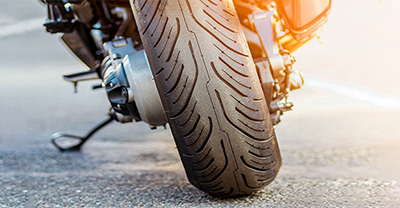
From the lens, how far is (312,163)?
2.45 meters

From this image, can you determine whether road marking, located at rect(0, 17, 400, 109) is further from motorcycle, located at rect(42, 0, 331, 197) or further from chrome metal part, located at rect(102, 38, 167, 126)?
chrome metal part, located at rect(102, 38, 167, 126)

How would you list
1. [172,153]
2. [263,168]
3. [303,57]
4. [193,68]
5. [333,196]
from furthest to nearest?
[303,57] < [172,153] < [333,196] < [263,168] < [193,68]

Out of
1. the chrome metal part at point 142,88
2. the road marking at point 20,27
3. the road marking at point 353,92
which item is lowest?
the road marking at point 353,92

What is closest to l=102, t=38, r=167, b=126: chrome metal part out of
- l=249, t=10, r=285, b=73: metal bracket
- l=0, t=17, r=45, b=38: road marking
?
l=249, t=10, r=285, b=73: metal bracket

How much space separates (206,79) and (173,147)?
5.27 feet

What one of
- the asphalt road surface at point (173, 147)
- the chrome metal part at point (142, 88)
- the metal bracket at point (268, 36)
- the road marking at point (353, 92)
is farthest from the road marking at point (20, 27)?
the metal bracket at point (268, 36)

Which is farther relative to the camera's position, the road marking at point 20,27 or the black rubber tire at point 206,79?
the road marking at point 20,27

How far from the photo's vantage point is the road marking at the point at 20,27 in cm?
784

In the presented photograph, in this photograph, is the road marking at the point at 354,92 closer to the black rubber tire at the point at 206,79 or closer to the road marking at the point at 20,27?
the black rubber tire at the point at 206,79

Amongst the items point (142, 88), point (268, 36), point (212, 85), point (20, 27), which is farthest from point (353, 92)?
point (20, 27)

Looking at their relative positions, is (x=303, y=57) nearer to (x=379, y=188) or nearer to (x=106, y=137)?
(x=106, y=137)

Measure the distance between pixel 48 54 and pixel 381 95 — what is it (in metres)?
4.70

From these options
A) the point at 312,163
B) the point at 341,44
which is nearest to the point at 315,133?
the point at 312,163

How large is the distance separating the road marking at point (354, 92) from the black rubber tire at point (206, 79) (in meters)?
Answer: 2.54
